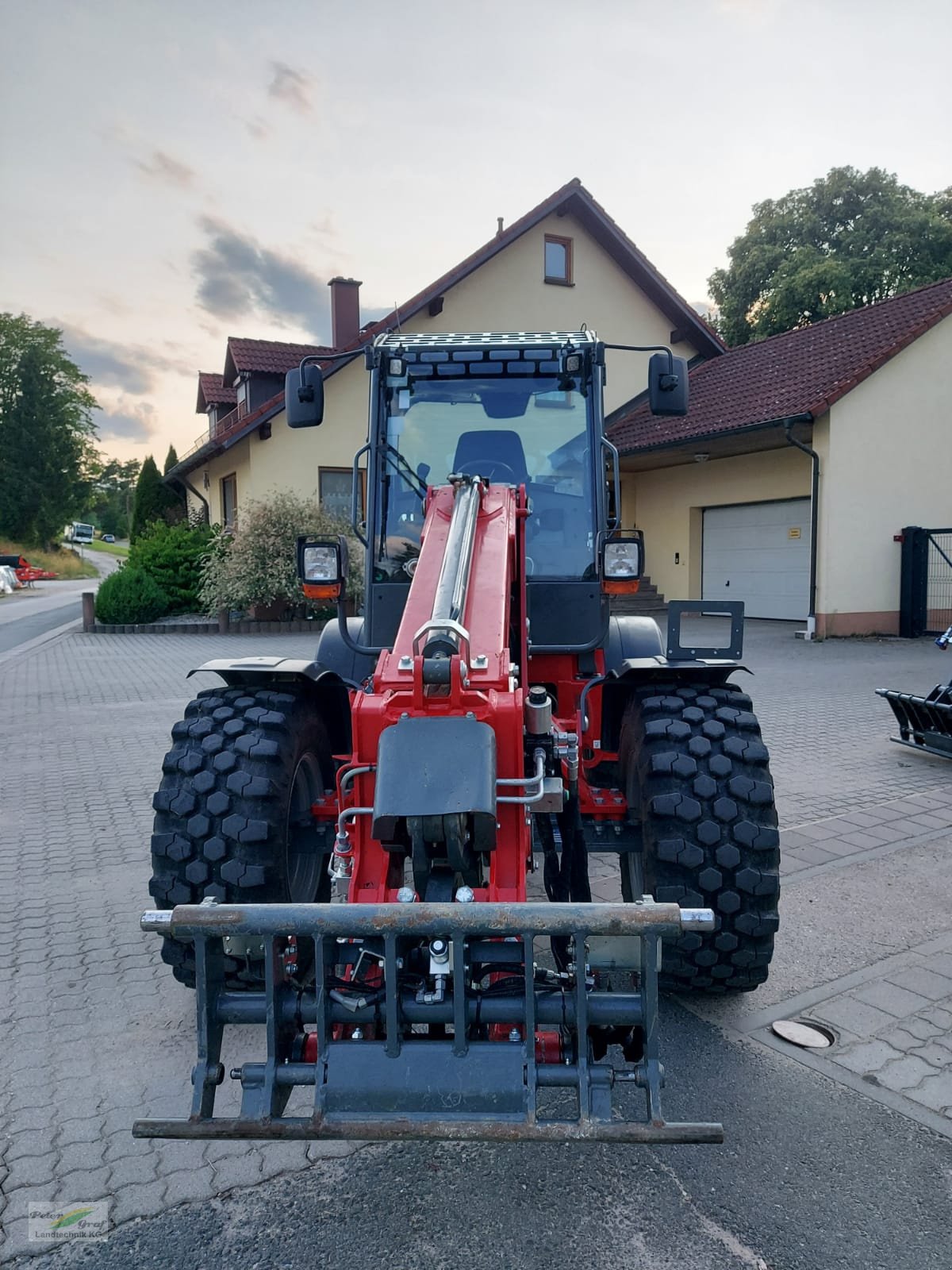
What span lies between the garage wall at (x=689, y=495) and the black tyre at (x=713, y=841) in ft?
47.4

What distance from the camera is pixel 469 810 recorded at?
242 centimetres

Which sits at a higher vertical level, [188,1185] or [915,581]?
[915,581]

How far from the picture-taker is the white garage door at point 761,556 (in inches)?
698

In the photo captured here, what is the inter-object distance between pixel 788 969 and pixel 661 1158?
1.42 m

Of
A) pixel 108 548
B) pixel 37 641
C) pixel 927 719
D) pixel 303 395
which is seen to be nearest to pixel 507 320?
pixel 37 641

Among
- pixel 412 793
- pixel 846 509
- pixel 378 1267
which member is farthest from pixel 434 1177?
pixel 846 509

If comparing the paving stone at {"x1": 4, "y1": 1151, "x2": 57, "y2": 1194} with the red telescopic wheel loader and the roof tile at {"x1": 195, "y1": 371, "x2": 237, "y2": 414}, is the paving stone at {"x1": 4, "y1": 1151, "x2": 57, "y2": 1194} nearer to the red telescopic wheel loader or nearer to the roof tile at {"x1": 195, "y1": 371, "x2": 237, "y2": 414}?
the red telescopic wheel loader

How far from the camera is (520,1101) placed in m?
2.19

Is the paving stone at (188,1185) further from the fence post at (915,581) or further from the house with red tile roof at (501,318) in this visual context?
the house with red tile roof at (501,318)

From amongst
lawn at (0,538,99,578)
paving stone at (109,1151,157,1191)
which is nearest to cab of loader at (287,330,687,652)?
paving stone at (109,1151,157,1191)

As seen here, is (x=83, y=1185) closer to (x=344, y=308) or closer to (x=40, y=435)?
(x=344, y=308)

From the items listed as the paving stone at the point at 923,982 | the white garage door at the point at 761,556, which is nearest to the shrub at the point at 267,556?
the white garage door at the point at 761,556

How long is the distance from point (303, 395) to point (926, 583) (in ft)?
47.7

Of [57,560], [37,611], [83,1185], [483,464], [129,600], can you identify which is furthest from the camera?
[57,560]
